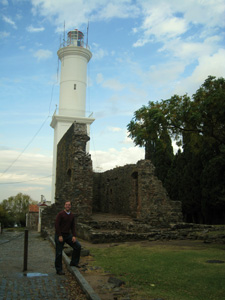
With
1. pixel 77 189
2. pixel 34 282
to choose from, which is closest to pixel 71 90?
pixel 77 189

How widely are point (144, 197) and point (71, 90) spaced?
16.9 m

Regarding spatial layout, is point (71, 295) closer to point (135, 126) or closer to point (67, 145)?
point (135, 126)

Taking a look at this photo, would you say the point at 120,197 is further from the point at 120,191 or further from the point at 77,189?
the point at 77,189

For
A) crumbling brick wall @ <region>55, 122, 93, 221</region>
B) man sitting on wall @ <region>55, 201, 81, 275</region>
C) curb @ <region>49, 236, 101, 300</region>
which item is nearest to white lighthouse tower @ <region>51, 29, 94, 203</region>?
crumbling brick wall @ <region>55, 122, 93, 221</region>

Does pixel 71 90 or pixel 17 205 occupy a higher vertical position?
pixel 71 90

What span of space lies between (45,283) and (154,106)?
31.5ft

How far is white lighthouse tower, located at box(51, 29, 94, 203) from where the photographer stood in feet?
101

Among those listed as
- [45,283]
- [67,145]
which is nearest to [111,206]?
[67,145]

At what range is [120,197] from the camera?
21797 millimetres

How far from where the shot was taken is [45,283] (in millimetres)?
6074

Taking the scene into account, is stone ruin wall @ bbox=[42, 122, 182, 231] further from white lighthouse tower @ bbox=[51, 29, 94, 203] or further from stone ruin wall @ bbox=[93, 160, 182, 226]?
white lighthouse tower @ bbox=[51, 29, 94, 203]

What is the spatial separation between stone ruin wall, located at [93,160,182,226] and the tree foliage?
2.96 m

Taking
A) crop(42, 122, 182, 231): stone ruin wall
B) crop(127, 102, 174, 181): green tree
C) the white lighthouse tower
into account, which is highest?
the white lighthouse tower

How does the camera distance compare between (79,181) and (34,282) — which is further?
(79,181)
